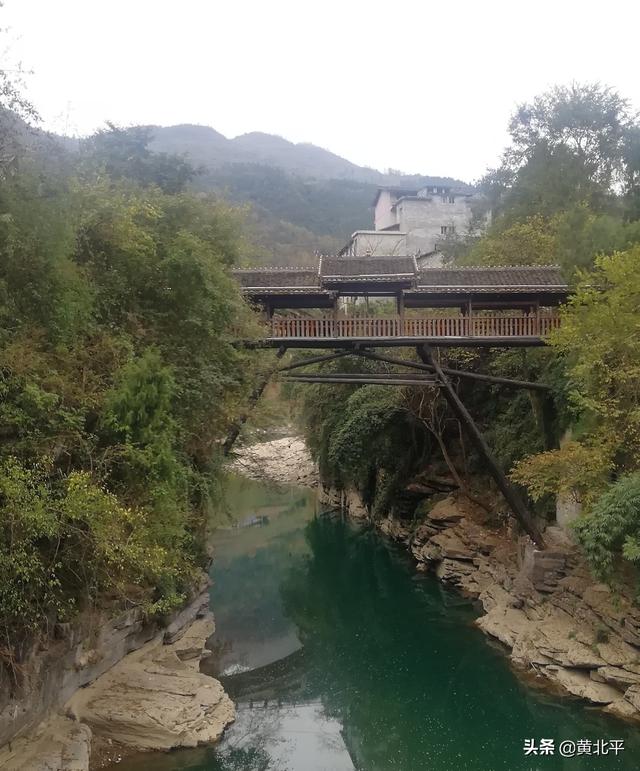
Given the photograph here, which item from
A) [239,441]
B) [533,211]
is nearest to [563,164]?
[533,211]

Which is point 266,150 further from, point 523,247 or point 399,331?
point 399,331

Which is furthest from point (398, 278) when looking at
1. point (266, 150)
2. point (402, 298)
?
point (266, 150)

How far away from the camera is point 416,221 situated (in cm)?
3167

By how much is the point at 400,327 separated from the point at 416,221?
69.7 feet

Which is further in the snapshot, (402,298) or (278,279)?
(278,279)

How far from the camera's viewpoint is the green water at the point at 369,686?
826 centimetres

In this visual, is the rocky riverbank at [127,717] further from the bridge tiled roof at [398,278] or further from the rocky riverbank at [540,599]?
the bridge tiled roof at [398,278]

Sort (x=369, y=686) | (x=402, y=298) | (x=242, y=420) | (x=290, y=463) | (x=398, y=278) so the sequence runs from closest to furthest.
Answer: (x=242, y=420), (x=369, y=686), (x=398, y=278), (x=402, y=298), (x=290, y=463)

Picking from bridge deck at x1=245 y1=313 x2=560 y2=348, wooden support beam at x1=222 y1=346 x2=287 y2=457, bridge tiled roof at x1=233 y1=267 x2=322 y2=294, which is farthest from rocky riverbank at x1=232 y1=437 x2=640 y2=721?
bridge tiled roof at x1=233 y1=267 x2=322 y2=294

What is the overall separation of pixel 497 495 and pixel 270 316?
788cm

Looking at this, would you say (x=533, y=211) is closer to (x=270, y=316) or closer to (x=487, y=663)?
(x=270, y=316)

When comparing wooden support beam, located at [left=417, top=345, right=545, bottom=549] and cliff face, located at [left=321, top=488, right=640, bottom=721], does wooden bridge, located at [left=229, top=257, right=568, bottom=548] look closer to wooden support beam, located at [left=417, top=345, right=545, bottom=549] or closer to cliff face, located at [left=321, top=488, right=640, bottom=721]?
wooden support beam, located at [left=417, top=345, right=545, bottom=549]

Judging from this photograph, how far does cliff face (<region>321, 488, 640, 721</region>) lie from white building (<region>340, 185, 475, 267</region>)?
15.6 m

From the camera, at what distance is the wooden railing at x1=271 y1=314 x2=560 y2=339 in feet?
39.1
